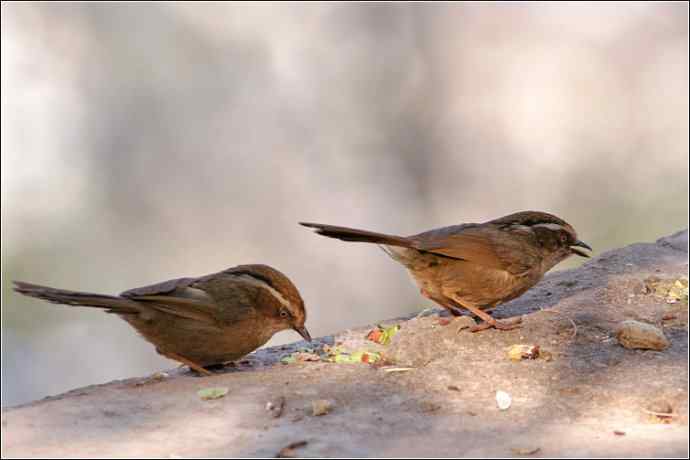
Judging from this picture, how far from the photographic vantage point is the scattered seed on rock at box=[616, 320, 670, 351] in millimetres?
4867

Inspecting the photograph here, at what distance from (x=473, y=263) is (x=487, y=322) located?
33 centimetres

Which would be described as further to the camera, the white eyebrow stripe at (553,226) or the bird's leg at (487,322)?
the white eyebrow stripe at (553,226)

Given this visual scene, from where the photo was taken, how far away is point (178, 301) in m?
4.86

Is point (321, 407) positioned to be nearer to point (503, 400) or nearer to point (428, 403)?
point (428, 403)

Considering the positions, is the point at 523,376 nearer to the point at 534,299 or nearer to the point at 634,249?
the point at 534,299

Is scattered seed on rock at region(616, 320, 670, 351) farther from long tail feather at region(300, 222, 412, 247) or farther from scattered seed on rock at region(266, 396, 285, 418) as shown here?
scattered seed on rock at region(266, 396, 285, 418)

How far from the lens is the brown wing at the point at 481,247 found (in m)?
5.30

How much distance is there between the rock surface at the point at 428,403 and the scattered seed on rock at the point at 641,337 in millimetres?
48

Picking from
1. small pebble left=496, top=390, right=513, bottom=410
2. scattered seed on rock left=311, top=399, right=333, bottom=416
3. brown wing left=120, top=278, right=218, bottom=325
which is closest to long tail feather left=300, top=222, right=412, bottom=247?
brown wing left=120, top=278, right=218, bottom=325

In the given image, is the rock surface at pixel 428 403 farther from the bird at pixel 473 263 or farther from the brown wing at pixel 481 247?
the brown wing at pixel 481 247

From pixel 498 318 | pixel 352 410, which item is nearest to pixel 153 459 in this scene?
pixel 352 410

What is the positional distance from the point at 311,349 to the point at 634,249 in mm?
2649

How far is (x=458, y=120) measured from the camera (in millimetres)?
11172

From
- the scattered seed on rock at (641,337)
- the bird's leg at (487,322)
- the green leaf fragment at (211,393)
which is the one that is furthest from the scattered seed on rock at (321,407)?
the scattered seed on rock at (641,337)
